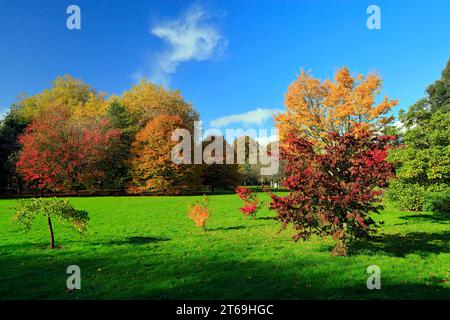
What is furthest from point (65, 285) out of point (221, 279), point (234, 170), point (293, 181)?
point (234, 170)

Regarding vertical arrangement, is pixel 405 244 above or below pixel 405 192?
below

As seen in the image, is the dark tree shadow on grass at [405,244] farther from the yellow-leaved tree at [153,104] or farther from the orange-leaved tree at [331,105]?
the yellow-leaved tree at [153,104]

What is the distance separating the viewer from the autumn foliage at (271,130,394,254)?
927 cm

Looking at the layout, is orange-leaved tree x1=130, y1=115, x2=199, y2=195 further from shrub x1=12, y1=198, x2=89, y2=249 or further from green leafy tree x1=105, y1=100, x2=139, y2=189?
shrub x1=12, y1=198, x2=89, y2=249

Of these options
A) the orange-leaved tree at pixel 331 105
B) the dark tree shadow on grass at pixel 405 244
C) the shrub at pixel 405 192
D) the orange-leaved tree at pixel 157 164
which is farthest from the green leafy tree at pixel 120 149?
the dark tree shadow on grass at pixel 405 244

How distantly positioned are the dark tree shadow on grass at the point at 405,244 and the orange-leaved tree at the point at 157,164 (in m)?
31.7

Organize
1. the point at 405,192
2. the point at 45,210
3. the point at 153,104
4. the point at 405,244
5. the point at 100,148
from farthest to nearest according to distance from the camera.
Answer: the point at 153,104
the point at 100,148
the point at 405,192
the point at 405,244
the point at 45,210

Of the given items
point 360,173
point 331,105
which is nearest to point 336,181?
point 360,173

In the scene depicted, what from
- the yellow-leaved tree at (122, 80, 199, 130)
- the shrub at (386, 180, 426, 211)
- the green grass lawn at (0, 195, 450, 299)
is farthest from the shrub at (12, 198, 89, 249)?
the yellow-leaved tree at (122, 80, 199, 130)

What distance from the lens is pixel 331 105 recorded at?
28.9m

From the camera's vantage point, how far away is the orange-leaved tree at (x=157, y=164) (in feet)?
134

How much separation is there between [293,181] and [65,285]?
6470 mm

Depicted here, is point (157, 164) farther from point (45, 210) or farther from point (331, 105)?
point (45, 210)

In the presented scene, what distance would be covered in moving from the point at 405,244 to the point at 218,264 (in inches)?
271
